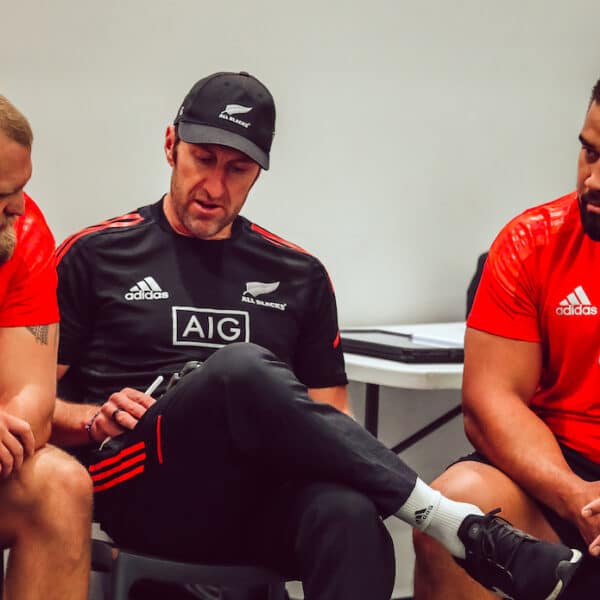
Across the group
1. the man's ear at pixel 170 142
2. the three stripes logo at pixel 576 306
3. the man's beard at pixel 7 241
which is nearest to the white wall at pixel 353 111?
the man's ear at pixel 170 142

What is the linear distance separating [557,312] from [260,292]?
534mm

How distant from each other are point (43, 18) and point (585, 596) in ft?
5.04

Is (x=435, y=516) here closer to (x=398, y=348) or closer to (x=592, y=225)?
(x=592, y=225)

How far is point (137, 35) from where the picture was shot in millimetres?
2330

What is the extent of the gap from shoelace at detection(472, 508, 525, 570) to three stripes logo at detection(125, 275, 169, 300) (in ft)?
2.26

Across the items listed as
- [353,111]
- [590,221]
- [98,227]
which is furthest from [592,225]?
[353,111]

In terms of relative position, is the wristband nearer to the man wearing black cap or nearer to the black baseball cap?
the man wearing black cap

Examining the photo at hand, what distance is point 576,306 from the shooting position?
1.84 meters

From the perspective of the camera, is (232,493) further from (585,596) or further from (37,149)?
(37,149)

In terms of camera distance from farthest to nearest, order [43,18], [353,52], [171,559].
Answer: [353,52], [43,18], [171,559]

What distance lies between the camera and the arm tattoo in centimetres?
165

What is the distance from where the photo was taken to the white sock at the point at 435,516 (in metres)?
1.64

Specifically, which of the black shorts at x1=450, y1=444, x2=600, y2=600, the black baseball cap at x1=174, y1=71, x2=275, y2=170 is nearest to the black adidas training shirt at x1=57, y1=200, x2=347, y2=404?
the black baseball cap at x1=174, y1=71, x2=275, y2=170

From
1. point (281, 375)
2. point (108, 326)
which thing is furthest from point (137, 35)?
point (281, 375)
